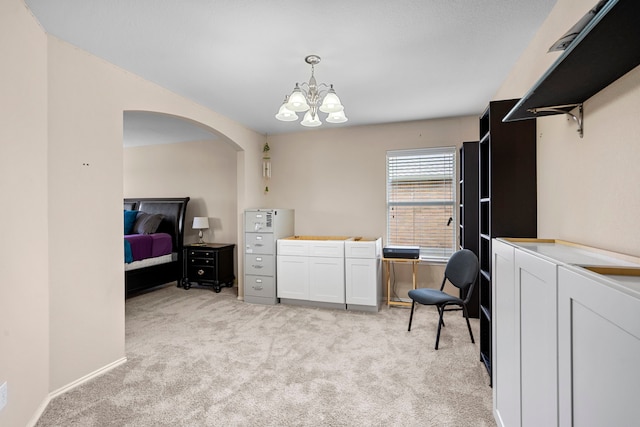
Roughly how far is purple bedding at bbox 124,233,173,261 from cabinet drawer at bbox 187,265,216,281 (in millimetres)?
508

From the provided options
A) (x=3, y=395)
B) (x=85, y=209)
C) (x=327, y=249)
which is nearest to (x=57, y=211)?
(x=85, y=209)

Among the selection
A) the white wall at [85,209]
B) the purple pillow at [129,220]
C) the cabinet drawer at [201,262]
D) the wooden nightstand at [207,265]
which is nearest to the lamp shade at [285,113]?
the white wall at [85,209]

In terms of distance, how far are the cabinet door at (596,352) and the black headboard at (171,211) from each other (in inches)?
206

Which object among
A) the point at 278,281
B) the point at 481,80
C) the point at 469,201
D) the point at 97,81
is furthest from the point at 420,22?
the point at 278,281

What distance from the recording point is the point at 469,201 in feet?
11.2

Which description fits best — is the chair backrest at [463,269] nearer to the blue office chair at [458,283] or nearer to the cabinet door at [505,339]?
the blue office chair at [458,283]

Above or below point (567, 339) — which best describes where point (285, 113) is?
above

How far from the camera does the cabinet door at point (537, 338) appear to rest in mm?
987

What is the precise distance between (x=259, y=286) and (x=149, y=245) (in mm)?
1827

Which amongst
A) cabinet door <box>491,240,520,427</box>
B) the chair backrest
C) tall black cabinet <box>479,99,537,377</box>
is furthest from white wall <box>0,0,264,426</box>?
the chair backrest

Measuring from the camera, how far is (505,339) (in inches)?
61.5

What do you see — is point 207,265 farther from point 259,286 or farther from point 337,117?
point 337,117

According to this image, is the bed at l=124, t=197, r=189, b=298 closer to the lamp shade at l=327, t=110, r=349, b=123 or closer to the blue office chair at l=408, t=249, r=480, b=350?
the lamp shade at l=327, t=110, r=349, b=123

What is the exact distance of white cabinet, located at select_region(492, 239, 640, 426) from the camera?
0.64 metres
